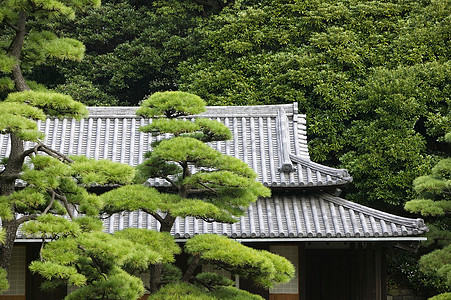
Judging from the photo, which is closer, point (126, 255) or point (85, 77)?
point (126, 255)

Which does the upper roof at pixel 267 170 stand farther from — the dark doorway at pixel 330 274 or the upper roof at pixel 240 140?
the dark doorway at pixel 330 274

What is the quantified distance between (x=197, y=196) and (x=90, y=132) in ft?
9.76

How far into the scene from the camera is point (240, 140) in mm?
13375

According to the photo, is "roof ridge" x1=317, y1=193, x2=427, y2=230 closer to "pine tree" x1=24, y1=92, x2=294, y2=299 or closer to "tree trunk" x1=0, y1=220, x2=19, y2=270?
"pine tree" x1=24, y1=92, x2=294, y2=299

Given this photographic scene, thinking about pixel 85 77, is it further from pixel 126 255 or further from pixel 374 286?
pixel 126 255

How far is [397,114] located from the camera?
683 inches

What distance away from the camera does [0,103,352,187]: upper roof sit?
40.0 ft

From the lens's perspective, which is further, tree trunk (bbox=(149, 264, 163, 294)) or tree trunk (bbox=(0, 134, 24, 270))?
tree trunk (bbox=(149, 264, 163, 294))

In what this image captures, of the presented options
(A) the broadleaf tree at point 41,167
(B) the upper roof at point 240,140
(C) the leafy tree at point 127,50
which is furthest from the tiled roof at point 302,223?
(C) the leafy tree at point 127,50

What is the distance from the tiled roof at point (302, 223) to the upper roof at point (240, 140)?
0.47 meters

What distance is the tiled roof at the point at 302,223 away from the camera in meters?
11.1

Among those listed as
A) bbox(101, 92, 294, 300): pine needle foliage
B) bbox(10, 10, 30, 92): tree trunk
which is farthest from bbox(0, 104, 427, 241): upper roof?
bbox(10, 10, 30, 92): tree trunk

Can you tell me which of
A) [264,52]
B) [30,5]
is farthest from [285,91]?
[30,5]

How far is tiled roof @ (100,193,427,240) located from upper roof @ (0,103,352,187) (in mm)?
472
